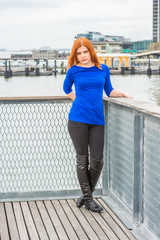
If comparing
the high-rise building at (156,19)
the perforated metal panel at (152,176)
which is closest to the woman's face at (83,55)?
the perforated metal panel at (152,176)

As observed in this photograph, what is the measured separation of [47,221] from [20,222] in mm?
209

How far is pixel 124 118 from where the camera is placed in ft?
11.4

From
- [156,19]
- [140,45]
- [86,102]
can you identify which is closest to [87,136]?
[86,102]

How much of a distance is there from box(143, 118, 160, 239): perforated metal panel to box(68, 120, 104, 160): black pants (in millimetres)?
484

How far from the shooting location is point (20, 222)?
11.3 feet

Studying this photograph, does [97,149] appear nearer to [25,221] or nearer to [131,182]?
[131,182]

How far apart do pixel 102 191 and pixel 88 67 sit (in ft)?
4.16

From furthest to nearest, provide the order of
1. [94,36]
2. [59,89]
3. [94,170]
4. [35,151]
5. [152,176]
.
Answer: [94,36] → [59,89] → [35,151] → [94,170] → [152,176]

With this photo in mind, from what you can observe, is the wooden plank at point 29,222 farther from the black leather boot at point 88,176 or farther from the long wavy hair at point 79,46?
the long wavy hair at point 79,46

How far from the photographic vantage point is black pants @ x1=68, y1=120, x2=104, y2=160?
3406 millimetres

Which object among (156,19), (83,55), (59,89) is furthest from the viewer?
(156,19)

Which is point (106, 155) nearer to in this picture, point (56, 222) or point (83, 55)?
point (56, 222)

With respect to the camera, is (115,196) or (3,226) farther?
(115,196)

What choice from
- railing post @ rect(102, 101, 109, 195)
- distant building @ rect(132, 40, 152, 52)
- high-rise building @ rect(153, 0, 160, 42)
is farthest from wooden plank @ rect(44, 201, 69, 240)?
distant building @ rect(132, 40, 152, 52)
